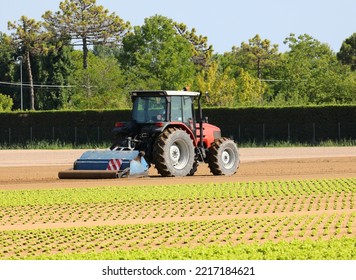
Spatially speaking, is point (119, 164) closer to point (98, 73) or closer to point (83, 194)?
point (83, 194)

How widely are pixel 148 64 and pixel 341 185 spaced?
2650 inches

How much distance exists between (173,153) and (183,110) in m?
1.32

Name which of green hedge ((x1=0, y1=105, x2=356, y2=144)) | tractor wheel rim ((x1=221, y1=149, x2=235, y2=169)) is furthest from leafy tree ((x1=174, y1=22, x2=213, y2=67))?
tractor wheel rim ((x1=221, y1=149, x2=235, y2=169))

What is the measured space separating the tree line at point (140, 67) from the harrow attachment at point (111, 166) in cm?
3843

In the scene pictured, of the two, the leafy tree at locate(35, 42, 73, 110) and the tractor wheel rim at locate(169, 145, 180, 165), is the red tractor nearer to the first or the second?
the tractor wheel rim at locate(169, 145, 180, 165)

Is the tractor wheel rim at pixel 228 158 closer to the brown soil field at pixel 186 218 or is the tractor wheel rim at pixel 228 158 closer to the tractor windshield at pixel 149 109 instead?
the brown soil field at pixel 186 218

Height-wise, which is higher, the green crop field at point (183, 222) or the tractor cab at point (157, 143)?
the tractor cab at point (157, 143)

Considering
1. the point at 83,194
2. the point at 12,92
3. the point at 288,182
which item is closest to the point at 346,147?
the point at 288,182

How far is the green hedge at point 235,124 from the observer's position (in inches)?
2275

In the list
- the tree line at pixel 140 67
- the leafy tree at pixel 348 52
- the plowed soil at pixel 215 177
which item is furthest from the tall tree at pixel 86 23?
the plowed soil at pixel 215 177

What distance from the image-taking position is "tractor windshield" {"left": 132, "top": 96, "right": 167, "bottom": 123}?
28000 mm

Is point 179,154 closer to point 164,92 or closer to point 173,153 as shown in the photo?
point 173,153

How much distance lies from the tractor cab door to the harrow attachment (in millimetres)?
1665

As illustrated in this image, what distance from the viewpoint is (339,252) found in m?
13.3
